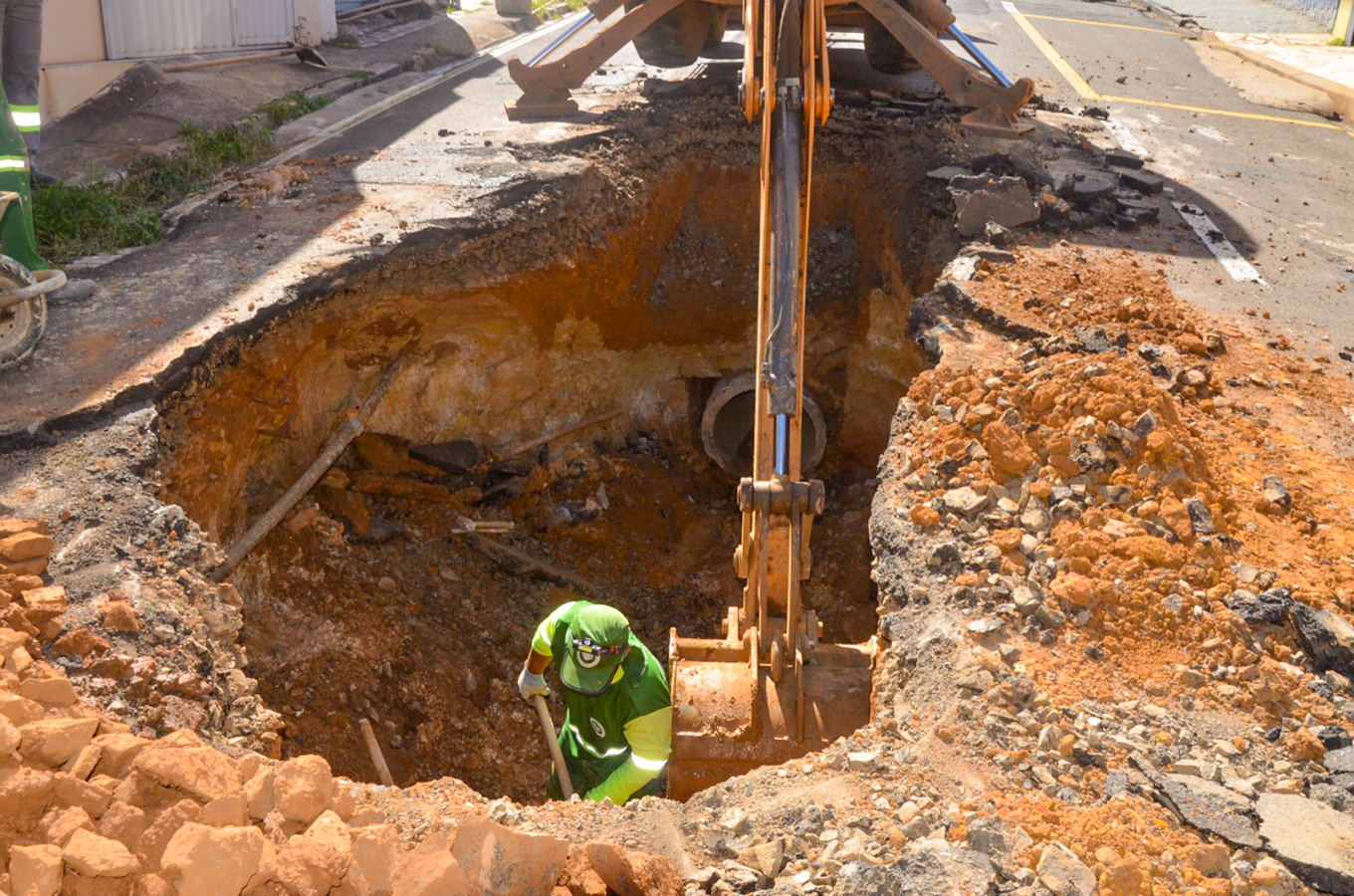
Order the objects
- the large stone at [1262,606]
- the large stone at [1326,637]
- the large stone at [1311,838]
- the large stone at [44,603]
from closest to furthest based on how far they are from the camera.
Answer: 1. the large stone at [1311,838]
2. the large stone at [44,603]
3. the large stone at [1326,637]
4. the large stone at [1262,606]

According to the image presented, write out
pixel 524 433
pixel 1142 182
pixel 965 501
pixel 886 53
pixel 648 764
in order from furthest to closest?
pixel 886 53 < pixel 1142 182 < pixel 524 433 < pixel 648 764 < pixel 965 501

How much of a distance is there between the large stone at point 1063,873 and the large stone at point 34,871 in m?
2.55

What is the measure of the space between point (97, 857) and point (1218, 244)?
7.59 m

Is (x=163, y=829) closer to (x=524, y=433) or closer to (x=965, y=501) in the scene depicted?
(x=965, y=501)

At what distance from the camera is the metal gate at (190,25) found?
987cm

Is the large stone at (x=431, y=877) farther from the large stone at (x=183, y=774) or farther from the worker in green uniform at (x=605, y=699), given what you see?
the worker in green uniform at (x=605, y=699)

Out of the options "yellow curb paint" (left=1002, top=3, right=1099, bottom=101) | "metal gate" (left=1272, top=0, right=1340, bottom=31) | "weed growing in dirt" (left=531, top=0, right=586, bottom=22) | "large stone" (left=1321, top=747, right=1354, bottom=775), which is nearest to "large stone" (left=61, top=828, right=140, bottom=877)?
"large stone" (left=1321, top=747, right=1354, bottom=775)

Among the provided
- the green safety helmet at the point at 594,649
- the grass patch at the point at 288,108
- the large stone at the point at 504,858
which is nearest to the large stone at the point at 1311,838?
the large stone at the point at 504,858

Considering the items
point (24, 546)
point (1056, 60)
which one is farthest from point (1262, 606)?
point (1056, 60)

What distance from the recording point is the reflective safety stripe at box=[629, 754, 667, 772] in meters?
4.70

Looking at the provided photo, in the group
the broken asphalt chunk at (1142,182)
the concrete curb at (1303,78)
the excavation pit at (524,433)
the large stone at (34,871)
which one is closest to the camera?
the large stone at (34,871)

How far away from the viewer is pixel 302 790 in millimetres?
2984

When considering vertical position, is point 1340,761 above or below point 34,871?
below

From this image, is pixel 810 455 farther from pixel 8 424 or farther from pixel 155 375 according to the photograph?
A: pixel 8 424
